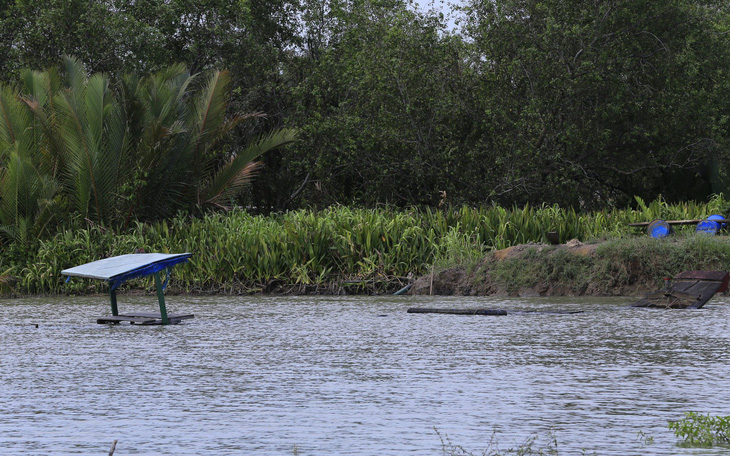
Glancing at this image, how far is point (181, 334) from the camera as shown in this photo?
40.2ft

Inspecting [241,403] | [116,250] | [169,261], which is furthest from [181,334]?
[116,250]

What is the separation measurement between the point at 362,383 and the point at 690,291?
7.91m

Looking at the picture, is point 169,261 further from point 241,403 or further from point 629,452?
point 629,452

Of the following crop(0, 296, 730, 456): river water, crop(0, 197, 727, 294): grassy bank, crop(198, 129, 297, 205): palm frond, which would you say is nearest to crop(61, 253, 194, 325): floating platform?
crop(0, 296, 730, 456): river water

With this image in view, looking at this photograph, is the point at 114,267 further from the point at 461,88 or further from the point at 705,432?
the point at 461,88

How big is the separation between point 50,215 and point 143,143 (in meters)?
2.43

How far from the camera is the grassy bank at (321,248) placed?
19.6 m

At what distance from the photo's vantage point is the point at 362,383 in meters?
8.26

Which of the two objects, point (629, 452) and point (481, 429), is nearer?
point (629, 452)

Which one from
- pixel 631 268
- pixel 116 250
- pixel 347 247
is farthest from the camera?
pixel 116 250

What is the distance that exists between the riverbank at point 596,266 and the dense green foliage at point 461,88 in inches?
292

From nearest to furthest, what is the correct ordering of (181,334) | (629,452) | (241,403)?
(629,452) → (241,403) → (181,334)

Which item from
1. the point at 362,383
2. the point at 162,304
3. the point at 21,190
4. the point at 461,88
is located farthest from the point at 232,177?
the point at 362,383

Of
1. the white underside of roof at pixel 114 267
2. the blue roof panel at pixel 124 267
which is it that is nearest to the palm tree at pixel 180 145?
the white underside of roof at pixel 114 267
